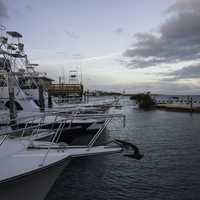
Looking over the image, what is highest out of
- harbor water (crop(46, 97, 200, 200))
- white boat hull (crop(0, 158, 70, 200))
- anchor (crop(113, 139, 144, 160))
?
anchor (crop(113, 139, 144, 160))

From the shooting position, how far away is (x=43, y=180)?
6727 mm

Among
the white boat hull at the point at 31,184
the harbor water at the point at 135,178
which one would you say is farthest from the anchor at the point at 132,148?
the harbor water at the point at 135,178

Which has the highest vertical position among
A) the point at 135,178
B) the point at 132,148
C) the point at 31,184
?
the point at 132,148

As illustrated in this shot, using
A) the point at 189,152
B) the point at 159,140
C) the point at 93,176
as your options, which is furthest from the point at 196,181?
the point at 159,140

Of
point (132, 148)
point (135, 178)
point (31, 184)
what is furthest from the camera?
point (135, 178)

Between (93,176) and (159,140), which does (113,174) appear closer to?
(93,176)

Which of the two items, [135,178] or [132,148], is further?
[135,178]

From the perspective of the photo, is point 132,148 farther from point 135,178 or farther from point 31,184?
point 135,178

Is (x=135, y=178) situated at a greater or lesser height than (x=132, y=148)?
lesser

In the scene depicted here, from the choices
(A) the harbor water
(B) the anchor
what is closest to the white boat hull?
(B) the anchor

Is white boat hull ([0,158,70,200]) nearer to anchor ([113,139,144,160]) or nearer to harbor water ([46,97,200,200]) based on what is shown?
anchor ([113,139,144,160])

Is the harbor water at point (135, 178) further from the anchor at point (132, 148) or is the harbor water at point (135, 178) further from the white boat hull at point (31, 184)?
the anchor at point (132, 148)

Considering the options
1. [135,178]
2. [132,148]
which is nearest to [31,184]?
[132,148]

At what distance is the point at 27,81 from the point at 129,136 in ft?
43.1
